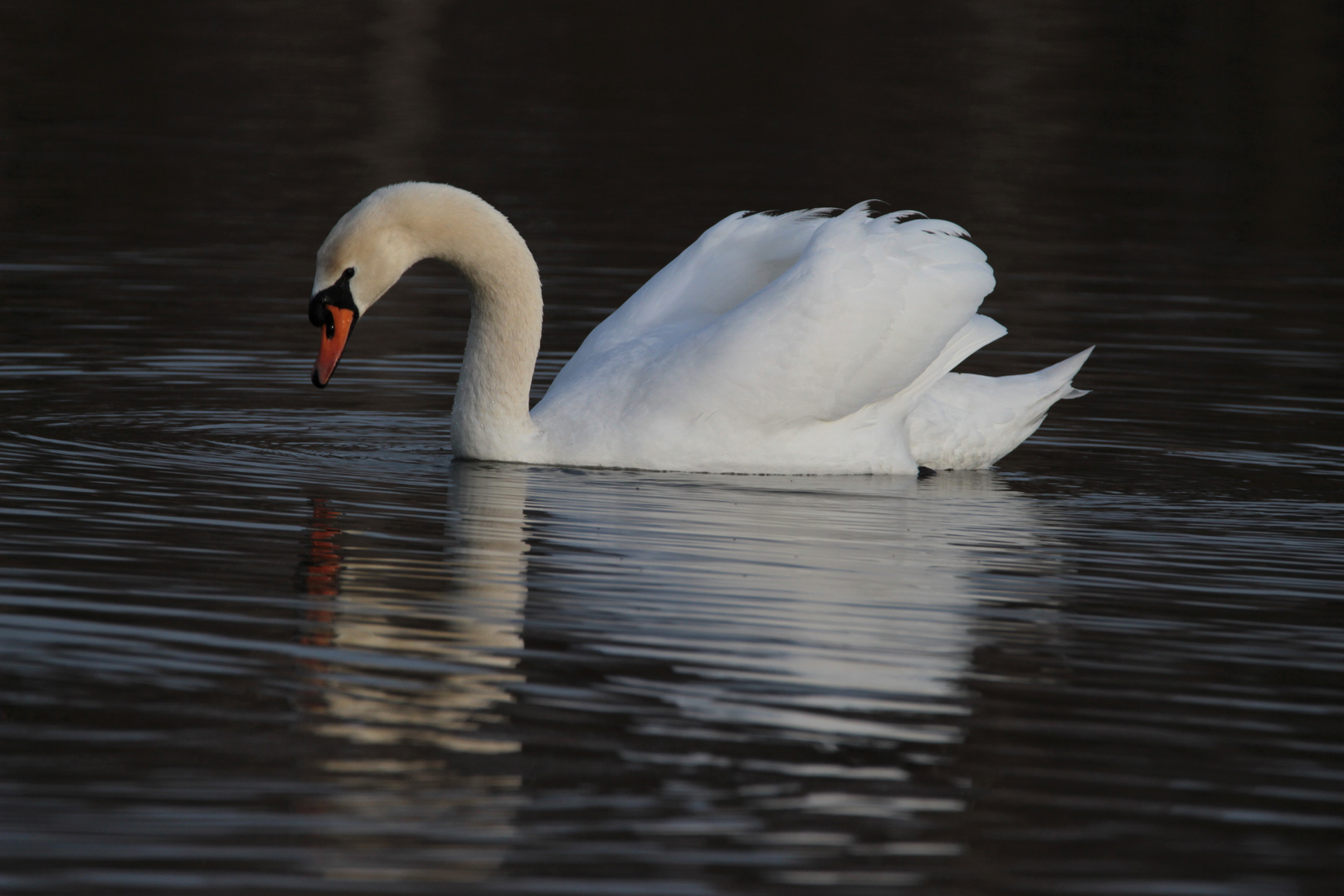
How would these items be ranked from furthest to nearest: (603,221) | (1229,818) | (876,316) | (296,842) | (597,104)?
1. (597,104)
2. (603,221)
3. (876,316)
4. (1229,818)
5. (296,842)

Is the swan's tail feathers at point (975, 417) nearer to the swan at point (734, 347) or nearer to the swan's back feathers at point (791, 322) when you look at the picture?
the swan at point (734, 347)

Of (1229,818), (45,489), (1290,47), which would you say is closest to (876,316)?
(45,489)

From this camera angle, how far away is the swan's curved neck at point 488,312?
9789mm

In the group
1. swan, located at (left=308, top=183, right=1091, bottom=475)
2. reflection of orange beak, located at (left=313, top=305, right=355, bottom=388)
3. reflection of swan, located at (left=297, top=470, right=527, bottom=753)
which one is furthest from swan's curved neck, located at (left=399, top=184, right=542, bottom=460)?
reflection of swan, located at (left=297, top=470, right=527, bottom=753)

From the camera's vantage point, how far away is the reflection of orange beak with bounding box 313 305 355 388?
30.7 feet

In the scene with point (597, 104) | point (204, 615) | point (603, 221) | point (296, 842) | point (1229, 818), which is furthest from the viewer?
point (597, 104)

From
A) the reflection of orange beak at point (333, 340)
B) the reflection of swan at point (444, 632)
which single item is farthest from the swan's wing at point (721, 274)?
the reflection of swan at point (444, 632)

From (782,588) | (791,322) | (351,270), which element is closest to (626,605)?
(782,588)

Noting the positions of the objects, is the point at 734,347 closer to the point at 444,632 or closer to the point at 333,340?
the point at 333,340

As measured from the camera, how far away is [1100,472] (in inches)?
401

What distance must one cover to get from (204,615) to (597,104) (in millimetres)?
23664

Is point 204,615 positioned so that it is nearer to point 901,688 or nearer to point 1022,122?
point 901,688

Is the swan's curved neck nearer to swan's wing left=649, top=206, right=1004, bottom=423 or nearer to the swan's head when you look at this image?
the swan's head

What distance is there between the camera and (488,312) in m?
10.2
